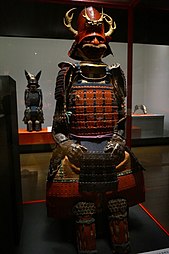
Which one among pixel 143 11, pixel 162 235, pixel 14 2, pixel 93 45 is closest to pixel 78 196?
pixel 162 235

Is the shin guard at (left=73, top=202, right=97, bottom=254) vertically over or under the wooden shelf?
under

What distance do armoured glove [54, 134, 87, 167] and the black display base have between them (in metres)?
0.46

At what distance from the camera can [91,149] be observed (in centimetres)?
143

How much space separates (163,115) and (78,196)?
1.19 m

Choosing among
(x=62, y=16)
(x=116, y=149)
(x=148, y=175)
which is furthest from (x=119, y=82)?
(x=148, y=175)

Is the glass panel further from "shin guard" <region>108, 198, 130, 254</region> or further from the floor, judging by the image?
"shin guard" <region>108, 198, 130, 254</region>

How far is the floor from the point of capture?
216 cm

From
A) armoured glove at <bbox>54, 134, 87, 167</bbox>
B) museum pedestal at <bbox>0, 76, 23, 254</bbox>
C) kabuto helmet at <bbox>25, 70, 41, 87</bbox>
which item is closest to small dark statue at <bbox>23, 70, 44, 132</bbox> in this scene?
kabuto helmet at <bbox>25, 70, 41, 87</bbox>

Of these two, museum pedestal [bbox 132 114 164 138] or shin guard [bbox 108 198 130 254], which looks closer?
shin guard [bbox 108 198 130 254]

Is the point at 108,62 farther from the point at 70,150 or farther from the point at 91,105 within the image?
the point at 70,150

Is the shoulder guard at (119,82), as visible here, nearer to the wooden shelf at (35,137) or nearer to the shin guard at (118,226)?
the shin guard at (118,226)

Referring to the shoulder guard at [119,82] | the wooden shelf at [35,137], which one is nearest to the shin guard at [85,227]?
the shoulder guard at [119,82]

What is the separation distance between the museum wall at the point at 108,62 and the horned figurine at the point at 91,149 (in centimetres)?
51

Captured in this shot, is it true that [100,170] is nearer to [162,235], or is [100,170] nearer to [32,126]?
[162,235]
